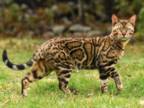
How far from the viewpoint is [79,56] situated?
13836mm

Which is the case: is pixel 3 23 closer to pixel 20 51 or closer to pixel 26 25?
pixel 26 25

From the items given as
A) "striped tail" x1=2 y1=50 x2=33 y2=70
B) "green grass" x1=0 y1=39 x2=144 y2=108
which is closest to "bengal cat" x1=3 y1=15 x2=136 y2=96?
"striped tail" x1=2 y1=50 x2=33 y2=70

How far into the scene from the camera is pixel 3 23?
108 ft

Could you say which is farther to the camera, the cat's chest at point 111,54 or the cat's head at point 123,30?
the cat's chest at point 111,54

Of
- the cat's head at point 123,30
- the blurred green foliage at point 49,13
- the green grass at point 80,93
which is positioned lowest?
the green grass at point 80,93

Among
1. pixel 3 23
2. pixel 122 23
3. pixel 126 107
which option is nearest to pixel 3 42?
pixel 3 23

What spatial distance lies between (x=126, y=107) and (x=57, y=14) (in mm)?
23153

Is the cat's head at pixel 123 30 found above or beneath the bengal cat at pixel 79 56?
above

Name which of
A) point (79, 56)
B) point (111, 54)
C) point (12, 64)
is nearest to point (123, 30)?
point (111, 54)

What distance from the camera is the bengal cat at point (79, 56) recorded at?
13.5m

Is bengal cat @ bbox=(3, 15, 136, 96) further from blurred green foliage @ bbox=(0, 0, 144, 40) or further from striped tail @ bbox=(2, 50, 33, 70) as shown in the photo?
blurred green foliage @ bbox=(0, 0, 144, 40)

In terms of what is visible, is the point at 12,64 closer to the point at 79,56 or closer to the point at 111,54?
the point at 79,56

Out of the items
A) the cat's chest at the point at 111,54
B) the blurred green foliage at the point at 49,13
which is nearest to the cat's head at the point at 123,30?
the cat's chest at the point at 111,54

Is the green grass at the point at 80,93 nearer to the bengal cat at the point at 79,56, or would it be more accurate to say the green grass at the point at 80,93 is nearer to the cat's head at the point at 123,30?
the bengal cat at the point at 79,56
